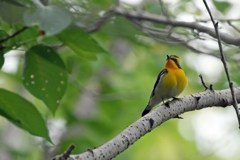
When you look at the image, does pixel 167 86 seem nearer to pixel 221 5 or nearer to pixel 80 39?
pixel 221 5

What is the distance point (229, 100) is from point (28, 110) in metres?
1.04

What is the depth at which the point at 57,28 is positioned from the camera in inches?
109

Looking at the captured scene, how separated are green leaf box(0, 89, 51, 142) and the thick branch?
0.57 metres

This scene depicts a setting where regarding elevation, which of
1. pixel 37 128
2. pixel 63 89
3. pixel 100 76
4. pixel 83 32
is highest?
pixel 100 76

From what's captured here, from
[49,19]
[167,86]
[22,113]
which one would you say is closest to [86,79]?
[167,86]

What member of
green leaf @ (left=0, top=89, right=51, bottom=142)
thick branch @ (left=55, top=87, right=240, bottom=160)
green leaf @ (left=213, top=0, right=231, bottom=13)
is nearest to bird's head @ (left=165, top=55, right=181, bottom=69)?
green leaf @ (left=213, top=0, right=231, bottom=13)

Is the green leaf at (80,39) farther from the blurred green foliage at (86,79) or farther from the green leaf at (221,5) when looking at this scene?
the green leaf at (221,5)

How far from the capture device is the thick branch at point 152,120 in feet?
7.80

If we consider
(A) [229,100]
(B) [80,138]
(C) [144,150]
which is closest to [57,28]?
(A) [229,100]

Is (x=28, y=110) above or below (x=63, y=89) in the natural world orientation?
below

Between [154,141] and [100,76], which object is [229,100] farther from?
[154,141]

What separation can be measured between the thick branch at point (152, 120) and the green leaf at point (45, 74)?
655 mm

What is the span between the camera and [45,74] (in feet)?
10.8

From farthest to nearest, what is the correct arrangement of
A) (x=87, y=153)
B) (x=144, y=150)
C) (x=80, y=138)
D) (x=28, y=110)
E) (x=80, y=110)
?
(x=144, y=150), (x=80, y=110), (x=80, y=138), (x=28, y=110), (x=87, y=153)
